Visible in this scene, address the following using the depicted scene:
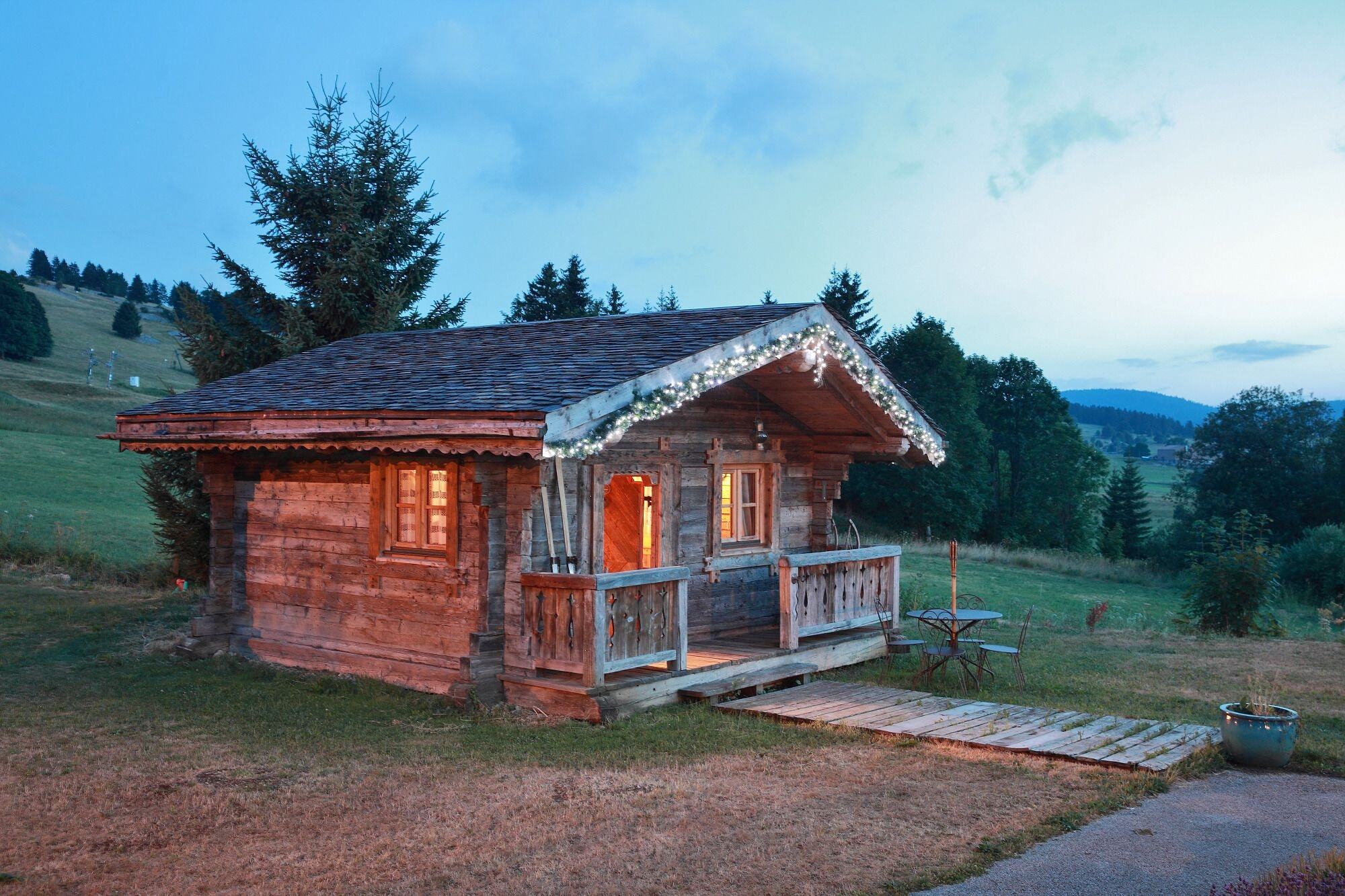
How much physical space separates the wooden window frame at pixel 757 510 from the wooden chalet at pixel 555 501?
3 cm

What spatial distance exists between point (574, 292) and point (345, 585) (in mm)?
41729

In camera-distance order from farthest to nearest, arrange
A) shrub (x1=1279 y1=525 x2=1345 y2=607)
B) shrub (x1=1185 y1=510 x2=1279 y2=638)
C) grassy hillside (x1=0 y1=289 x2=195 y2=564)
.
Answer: shrub (x1=1279 y1=525 x2=1345 y2=607), grassy hillside (x1=0 y1=289 x2=195 y2=564), shrub (x1=1185 y1=510 x2=1279 y2=638)

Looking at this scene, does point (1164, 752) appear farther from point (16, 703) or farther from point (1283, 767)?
point (16, 703)

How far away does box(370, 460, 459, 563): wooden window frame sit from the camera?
11.2 metres

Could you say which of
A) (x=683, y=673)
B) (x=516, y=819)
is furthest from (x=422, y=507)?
(x=516, y=819)

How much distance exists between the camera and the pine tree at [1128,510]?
67062 mm

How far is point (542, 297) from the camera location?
55.6 meters

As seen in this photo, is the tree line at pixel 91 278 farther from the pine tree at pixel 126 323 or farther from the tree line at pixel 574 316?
the tree line at pixel 574 316

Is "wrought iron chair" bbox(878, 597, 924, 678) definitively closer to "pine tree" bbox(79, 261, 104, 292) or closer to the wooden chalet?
the wooden chalet

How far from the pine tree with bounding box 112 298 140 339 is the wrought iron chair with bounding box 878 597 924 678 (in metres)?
90.9

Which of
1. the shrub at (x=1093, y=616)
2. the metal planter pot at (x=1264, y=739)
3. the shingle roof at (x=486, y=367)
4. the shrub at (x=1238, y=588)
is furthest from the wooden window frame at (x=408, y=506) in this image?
the shrub at (x=1238, y=588)

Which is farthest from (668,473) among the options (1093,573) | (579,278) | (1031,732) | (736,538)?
(579,278)

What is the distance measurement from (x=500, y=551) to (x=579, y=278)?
43.4 metres

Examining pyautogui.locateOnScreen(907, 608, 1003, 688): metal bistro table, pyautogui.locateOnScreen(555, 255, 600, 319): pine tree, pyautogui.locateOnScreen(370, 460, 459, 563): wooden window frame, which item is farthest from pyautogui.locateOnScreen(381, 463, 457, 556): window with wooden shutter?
pyautogui.locateOnScreen(555, 255, 600, 319): pine tree
